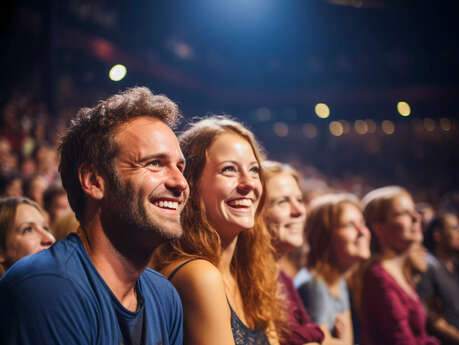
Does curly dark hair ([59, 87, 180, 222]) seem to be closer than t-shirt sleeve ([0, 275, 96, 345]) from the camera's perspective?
No

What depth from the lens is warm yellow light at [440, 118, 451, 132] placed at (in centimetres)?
1347

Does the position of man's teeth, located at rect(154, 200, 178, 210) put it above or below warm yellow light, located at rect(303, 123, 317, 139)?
below

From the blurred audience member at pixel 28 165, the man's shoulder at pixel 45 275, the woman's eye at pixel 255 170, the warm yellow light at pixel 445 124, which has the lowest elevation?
the man's shoulder at pixel 45 275

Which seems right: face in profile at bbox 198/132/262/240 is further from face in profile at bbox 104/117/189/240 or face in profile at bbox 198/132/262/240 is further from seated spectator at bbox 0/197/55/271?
seated spectator at bbox 0/197/55/271

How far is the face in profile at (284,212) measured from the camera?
229 centimetres

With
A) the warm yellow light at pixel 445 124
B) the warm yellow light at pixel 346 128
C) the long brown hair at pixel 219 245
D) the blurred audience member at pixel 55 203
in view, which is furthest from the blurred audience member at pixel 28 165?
the warm yellow light at pixel 346 128

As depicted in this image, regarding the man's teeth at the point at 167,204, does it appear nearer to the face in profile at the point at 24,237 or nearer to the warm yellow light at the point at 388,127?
the face in profile at the point at 24,237

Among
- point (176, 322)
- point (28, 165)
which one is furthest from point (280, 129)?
point (176, 322)

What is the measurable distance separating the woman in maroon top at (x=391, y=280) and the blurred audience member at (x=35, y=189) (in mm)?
2678

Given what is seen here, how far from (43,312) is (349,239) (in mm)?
2044

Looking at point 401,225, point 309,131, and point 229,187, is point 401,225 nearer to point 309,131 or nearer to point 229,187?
point 229,187

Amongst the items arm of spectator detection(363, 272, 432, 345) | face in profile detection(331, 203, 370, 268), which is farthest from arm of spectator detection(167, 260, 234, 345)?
arm of spectator detection(363, 272, 432, 345)

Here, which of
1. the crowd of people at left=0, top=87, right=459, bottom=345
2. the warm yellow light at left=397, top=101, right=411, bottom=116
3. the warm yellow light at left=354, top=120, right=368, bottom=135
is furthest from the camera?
the warm yellow light at left=354, top=120, right=368, bottom=135

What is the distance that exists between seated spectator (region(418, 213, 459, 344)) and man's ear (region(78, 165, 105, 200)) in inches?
118
